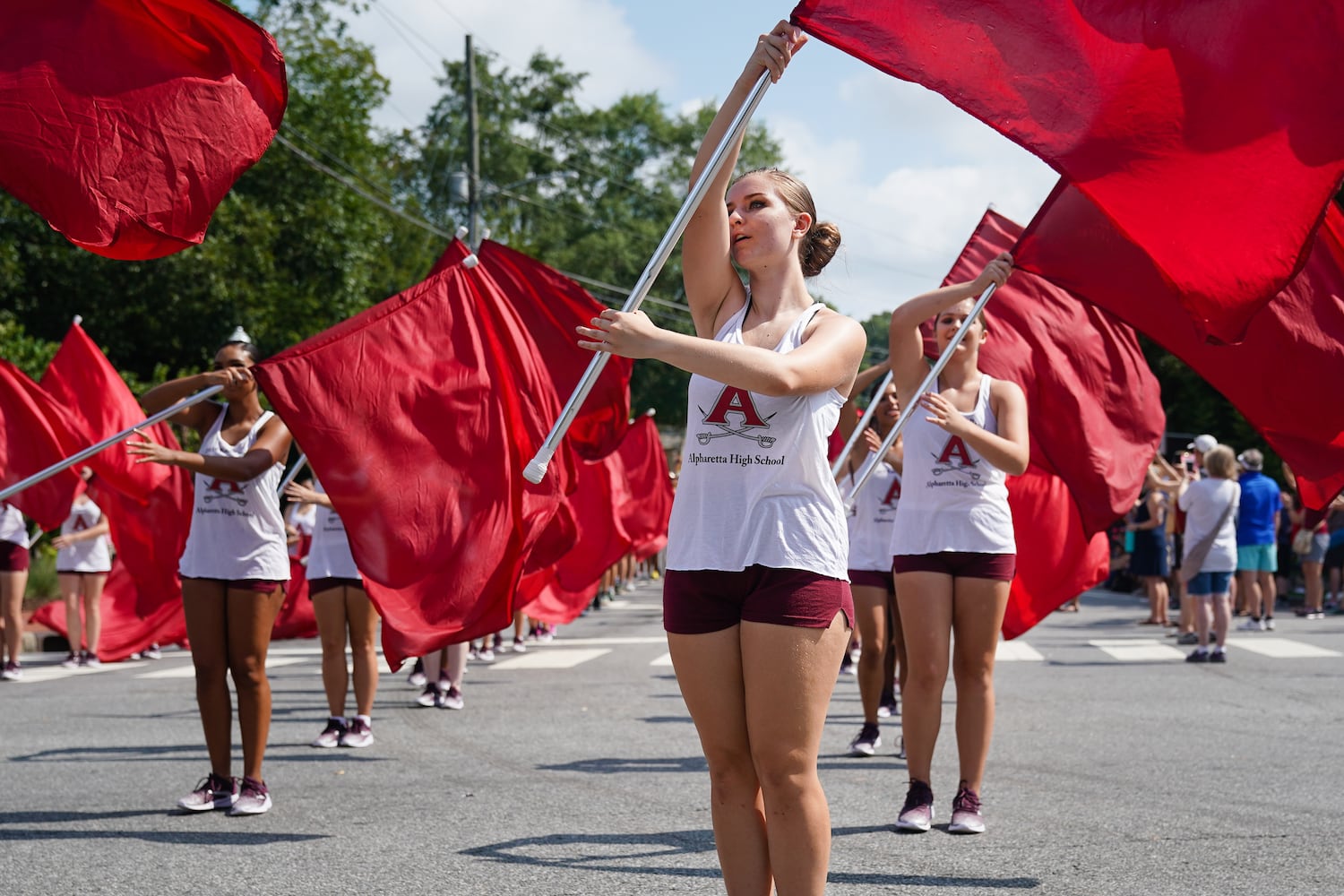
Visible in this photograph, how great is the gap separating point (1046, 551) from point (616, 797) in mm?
3387

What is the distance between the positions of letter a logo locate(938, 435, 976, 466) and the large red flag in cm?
194

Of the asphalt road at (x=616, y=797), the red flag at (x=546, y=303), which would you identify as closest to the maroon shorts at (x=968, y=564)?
the asphalt road at (x=616, y=797)

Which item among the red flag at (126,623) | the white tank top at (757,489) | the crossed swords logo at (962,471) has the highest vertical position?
the crossed swords logo at (962,471)

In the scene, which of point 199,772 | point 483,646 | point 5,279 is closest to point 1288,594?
point 483,646

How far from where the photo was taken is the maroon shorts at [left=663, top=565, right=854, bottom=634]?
12.7 ft

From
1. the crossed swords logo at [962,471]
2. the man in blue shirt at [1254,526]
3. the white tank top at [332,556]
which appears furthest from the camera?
the man in blue shirt at [1254,526]

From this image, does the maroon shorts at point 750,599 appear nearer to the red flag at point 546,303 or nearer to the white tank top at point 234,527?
the white tank top at point 234,527

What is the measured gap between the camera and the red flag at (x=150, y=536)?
41.1ft

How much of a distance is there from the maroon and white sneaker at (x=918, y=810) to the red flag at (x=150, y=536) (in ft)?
25.7

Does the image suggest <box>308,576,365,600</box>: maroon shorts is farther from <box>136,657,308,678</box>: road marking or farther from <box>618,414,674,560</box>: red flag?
<box>618,414,674,560</box>: red flag

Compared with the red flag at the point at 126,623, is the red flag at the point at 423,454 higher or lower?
higher

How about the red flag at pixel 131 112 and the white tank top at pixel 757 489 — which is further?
the red flag at pixel 131 112

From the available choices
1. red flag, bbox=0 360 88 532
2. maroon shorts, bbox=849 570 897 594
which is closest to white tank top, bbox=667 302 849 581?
maroon shorts, bbox=849 570 897 594

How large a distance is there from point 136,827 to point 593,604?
21.0m
